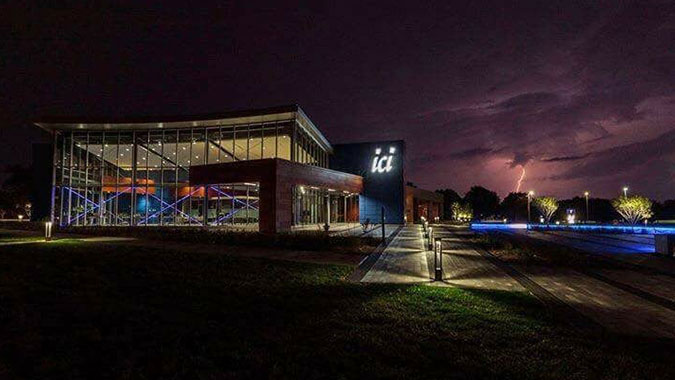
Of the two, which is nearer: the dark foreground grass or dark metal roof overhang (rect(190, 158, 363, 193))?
the dark foreground grass

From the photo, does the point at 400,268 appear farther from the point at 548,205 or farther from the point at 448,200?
the point at 448,200

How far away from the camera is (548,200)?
4772cm

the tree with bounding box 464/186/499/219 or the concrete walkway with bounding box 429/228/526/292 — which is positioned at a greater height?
the tree with bounding box 464/186/499/219

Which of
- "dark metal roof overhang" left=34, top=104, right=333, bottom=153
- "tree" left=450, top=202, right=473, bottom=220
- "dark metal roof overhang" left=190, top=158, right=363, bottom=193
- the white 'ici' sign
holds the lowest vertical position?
"tree" left=450, top=202, right=473, bottom=220

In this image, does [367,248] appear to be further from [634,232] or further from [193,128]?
[634,232]

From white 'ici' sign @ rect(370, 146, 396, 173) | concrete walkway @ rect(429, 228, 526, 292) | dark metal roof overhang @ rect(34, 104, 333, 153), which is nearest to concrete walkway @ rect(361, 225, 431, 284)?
concrete walkway @ rect(429, 228, 526, 292)

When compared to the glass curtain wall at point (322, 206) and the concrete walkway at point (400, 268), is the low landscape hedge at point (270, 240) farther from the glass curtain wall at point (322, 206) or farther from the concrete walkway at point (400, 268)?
the glass curtain wall at point (322, 206)

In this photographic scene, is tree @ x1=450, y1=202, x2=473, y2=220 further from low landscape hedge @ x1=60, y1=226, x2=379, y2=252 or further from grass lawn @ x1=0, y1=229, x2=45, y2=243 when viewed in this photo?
grass lawn @ x1=0, y1=229, x2=45, y2=243

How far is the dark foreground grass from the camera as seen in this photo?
3.95 metres

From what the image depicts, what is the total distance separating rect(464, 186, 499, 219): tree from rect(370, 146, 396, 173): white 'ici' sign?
205ft

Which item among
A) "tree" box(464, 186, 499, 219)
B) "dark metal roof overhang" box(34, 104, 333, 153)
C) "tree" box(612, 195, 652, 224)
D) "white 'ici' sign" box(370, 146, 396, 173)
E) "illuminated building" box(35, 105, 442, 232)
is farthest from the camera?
"tree" box(464, 186, 499, 219)

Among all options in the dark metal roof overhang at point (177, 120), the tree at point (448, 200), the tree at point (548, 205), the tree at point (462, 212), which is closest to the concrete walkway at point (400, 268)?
the dark metal roof overhang at point (177, 120)

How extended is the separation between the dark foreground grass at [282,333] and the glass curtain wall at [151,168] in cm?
1944

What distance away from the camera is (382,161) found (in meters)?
40.8
